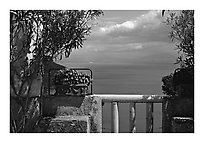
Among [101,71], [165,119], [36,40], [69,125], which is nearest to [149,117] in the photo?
[165,119]

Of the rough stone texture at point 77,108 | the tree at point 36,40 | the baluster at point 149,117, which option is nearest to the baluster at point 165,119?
the baluster at point 149,117

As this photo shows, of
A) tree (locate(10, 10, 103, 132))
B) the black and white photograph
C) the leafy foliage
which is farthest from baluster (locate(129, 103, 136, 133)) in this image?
tree (locate(10, 10, 103, 132))

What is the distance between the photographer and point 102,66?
4.15m

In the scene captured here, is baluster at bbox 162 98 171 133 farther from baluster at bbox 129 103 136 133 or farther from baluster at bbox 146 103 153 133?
baluster at bbox 129 103 136 133

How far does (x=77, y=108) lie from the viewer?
14.6ft

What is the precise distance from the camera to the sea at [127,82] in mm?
4137

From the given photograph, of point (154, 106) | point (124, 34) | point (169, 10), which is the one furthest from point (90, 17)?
A: point (154, 106)

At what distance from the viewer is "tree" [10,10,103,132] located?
4.22 meters

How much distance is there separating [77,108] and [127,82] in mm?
600

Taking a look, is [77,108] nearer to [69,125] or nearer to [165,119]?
[69,125]

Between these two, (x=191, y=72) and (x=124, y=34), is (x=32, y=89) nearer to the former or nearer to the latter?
(x=124, y=34)

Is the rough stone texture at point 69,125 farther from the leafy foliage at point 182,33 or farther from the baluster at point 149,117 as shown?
the leafy foliage at point 182,33
